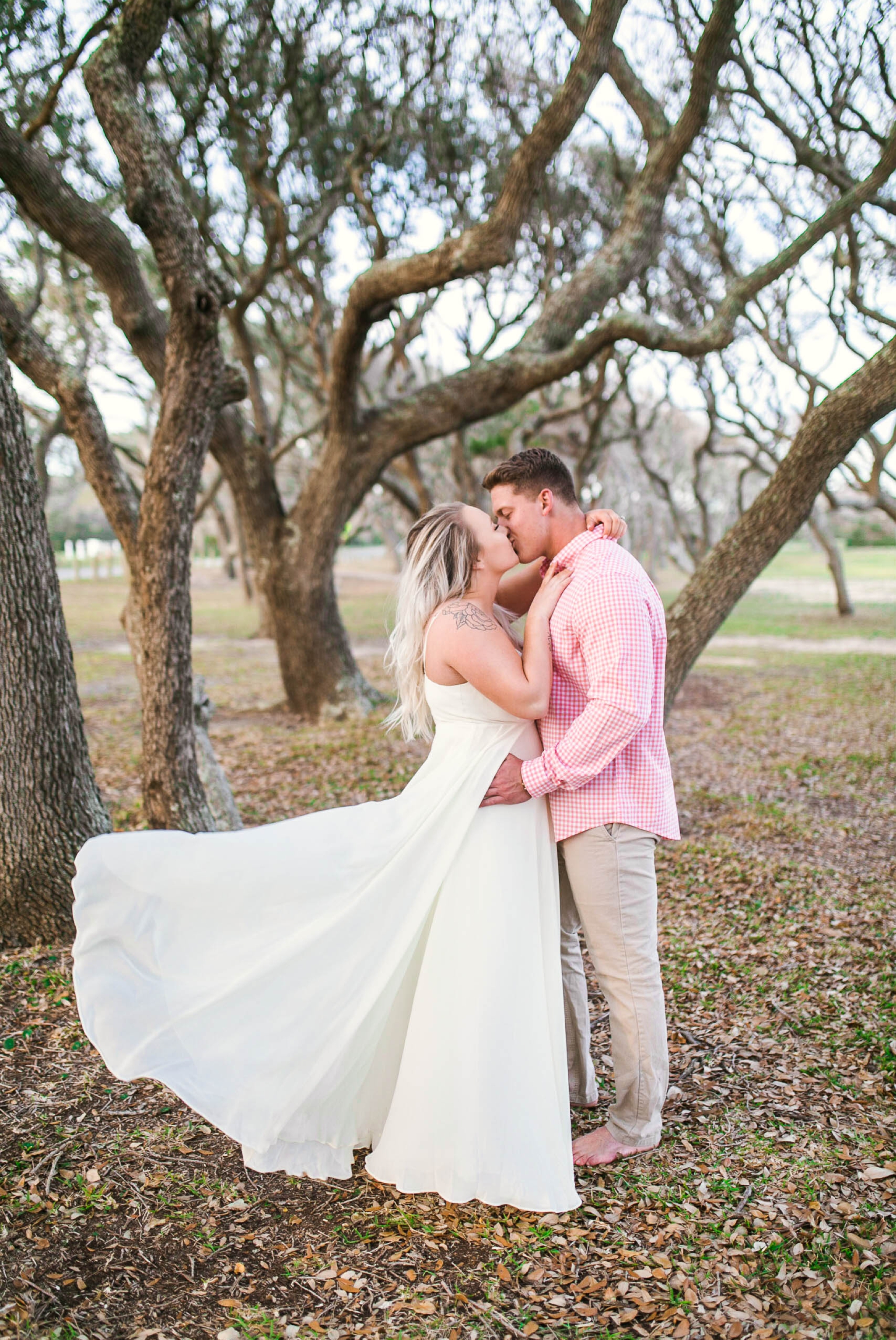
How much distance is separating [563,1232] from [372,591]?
32.1m

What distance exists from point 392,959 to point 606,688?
1.06 m

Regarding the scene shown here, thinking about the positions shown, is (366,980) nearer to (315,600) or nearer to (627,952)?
(627,952)

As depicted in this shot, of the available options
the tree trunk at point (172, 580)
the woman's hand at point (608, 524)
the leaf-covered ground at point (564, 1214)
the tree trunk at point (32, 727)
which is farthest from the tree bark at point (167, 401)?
the woman's hand at point (608, 524)

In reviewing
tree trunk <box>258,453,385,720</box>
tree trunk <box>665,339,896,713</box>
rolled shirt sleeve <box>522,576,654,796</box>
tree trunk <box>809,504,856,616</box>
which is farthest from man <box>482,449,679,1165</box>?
tree trunk <box>809,504,856,616</box>

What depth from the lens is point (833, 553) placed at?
20828mm

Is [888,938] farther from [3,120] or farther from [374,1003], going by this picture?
[3,120]

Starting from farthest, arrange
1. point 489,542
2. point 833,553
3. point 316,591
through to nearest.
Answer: point 833,553
point 316,591
point 489,542

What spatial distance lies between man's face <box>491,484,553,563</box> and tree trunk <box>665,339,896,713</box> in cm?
245

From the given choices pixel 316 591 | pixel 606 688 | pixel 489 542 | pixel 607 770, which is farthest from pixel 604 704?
pixel 316 591

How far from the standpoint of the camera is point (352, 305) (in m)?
8.20

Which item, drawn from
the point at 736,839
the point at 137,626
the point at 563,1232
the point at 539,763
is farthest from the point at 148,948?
the point at 736,839

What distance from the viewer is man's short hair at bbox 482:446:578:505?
3.12 meters

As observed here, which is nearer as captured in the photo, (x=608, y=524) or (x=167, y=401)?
(x=608, y=524)

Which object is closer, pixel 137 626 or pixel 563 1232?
pixel 563 1232
